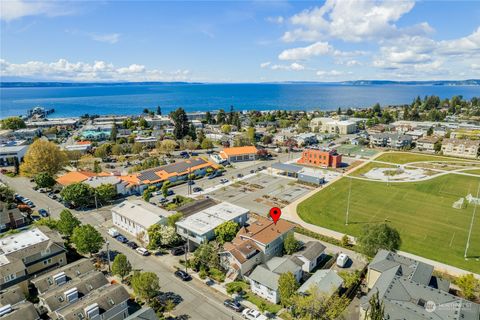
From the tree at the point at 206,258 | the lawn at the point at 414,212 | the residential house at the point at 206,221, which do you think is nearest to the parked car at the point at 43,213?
the residential house at the point at 206,221

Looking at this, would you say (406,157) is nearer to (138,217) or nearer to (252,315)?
(252,315)

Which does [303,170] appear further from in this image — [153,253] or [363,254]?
[153,253]

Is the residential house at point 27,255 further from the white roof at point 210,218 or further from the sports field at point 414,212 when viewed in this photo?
the sports field at point 414,212

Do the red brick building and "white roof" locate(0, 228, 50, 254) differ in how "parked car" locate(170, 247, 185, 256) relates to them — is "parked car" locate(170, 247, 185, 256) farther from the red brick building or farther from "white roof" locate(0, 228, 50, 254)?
the red brick building

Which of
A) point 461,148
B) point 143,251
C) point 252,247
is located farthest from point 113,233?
point 461,148

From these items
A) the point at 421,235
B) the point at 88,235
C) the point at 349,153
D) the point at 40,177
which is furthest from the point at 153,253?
the point at 349,153
